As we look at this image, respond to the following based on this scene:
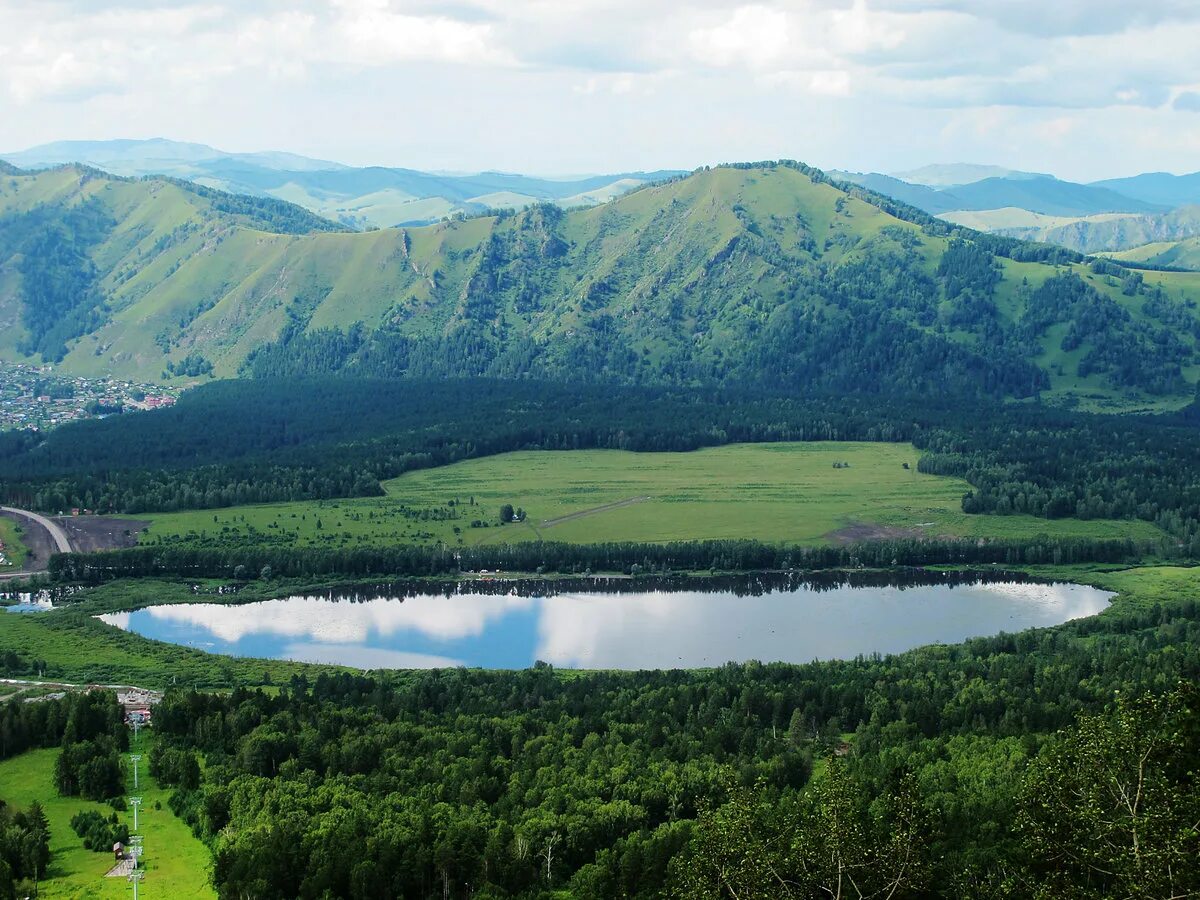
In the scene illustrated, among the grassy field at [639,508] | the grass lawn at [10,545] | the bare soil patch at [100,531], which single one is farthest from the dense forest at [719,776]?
the bare soil patch at [100,531]

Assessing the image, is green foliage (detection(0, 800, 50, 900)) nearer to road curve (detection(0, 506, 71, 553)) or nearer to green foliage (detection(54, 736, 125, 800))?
green foliage (detection(54, 736, 125, 800))

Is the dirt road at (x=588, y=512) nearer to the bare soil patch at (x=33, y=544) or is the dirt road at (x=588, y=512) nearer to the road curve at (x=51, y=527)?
the road curve at (x=51, y=527)

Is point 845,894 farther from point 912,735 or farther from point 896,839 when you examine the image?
point 912,735

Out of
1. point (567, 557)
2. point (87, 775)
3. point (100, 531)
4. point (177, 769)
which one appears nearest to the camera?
point (87, 775)

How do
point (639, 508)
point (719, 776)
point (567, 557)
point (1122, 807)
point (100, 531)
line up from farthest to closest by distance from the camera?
point (639, 508) < point (100, 531) < point (567, 557) < point (719, 776) < point (1122, 807)

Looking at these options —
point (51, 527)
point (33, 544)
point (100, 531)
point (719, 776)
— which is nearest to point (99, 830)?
point (719, 776)

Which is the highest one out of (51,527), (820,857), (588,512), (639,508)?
(820,857)

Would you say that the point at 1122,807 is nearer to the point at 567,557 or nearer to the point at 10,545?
the point at 567,557

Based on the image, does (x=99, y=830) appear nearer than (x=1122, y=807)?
No
